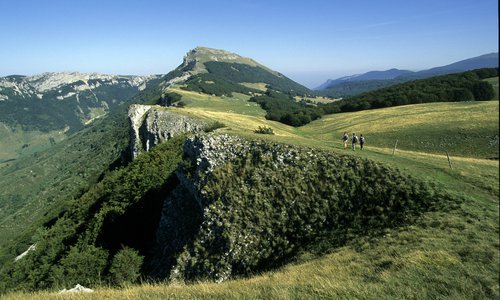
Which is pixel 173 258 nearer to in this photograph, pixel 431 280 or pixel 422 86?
pixel 431 280

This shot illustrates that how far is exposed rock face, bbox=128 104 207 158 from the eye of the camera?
7975 centimetres

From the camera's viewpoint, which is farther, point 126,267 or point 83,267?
point 83,267

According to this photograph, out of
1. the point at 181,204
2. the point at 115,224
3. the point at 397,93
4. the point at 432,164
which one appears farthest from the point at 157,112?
the point at 397,93

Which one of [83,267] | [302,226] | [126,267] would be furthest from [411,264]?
[83,267]

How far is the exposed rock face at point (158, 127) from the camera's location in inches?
3140

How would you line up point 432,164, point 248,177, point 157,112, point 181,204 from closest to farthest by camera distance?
point 432,164 < point 248,177 < point 181,204 < point 157,112

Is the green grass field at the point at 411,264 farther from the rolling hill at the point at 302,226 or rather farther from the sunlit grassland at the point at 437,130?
the sunlit grassland at the point at 437,130

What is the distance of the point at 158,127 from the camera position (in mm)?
82375

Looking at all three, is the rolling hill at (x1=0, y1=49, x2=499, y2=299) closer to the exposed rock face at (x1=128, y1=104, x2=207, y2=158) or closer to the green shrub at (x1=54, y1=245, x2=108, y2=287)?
the green shrub at (x1=54, y1=245, x2=108, y2=287)

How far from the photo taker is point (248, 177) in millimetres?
32844

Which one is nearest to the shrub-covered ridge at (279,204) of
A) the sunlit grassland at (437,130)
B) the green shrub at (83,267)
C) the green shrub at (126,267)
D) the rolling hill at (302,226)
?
the rolling hill at (302,226)

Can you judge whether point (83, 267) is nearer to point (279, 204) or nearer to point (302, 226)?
point (279, 204)

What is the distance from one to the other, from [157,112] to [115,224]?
4400 cm

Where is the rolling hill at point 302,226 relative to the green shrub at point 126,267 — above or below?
above
